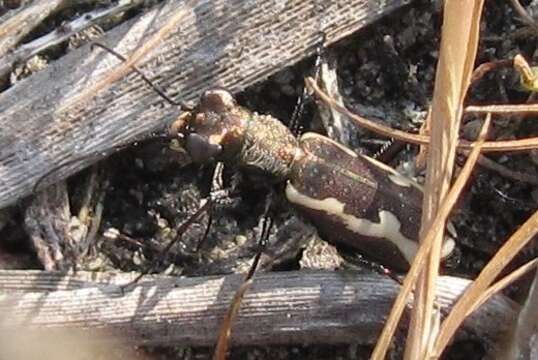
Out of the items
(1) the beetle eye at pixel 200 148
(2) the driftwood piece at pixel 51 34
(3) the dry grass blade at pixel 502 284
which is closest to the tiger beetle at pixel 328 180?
(1) the beetle eye at pixel 200 148

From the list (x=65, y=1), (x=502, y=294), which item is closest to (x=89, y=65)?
(x=65, y=1)

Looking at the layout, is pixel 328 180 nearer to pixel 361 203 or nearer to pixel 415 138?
pixel 361 203

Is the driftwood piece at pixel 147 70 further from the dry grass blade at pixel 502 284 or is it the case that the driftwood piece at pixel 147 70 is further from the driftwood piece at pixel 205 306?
the dry grass blade at pixel 502 284

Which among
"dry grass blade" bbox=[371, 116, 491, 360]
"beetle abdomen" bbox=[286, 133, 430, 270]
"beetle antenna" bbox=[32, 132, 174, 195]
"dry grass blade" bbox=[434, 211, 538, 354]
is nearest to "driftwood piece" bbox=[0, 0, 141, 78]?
"beetle antenna" bbox=[32, 132, 174, 195]

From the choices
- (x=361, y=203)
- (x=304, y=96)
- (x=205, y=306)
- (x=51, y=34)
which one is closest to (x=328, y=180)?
(x=361, y=203)

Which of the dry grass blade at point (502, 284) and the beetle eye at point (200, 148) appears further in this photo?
the beetle eye at point (200, 148)

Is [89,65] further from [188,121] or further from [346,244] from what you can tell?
[346,244]
